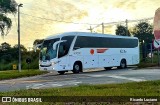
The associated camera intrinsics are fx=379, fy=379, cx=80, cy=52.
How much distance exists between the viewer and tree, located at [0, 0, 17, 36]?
54934 millimetres

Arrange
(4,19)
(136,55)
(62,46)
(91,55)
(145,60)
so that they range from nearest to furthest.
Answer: (62,46)
(91,55)
(136,55)
(145,60)
(4,19)

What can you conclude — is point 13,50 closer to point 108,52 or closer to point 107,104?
point 108,52

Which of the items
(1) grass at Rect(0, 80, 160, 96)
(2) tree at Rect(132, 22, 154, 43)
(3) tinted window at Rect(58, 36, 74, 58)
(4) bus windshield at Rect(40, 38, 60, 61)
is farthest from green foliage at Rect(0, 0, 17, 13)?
(1) grass at Rect(0, 80, 160, 96)

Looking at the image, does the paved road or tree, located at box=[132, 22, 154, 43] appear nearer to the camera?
the paved road

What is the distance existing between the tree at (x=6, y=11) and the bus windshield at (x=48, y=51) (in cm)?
2514

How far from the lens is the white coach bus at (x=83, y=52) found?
97.7 feet

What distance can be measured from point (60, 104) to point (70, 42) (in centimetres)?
2165

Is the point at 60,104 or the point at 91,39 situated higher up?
the point at 91,39

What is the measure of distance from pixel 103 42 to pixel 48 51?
20.4 ft

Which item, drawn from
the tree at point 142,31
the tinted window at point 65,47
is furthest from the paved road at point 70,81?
the tree at point 142,31

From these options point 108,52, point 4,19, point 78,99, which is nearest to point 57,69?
point 108,52

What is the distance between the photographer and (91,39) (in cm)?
3294

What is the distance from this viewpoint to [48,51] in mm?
30172

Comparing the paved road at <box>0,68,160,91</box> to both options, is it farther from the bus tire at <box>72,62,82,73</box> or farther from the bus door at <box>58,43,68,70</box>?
the bus tire at <box>72,62,82,73</box>
